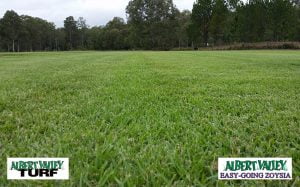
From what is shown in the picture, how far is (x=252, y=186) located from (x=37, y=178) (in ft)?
3.88

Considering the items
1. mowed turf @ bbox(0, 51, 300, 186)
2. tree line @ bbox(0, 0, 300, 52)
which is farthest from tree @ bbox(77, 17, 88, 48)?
mowed turf @ bbox(0, 51, 300, 186)

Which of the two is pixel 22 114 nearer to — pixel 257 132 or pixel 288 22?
pixel 257 132

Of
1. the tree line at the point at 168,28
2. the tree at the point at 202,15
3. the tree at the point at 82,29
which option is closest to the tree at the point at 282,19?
the tree line at the point at 168,28

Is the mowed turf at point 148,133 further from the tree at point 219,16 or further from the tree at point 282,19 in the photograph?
the tree at point 219,16

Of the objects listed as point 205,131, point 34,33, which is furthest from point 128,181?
point 34,33

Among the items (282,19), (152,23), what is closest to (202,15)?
(152,23)

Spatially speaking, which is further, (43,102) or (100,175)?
(43,102)

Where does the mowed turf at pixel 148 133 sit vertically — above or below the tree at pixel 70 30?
below

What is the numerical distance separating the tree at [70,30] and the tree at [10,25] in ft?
64.2

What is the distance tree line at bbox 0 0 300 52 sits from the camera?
5588 cm

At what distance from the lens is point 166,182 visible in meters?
1.71

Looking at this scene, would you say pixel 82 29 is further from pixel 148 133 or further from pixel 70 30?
pixel 148 133

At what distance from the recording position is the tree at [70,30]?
9185 centimetres

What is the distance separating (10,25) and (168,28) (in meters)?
36.2
